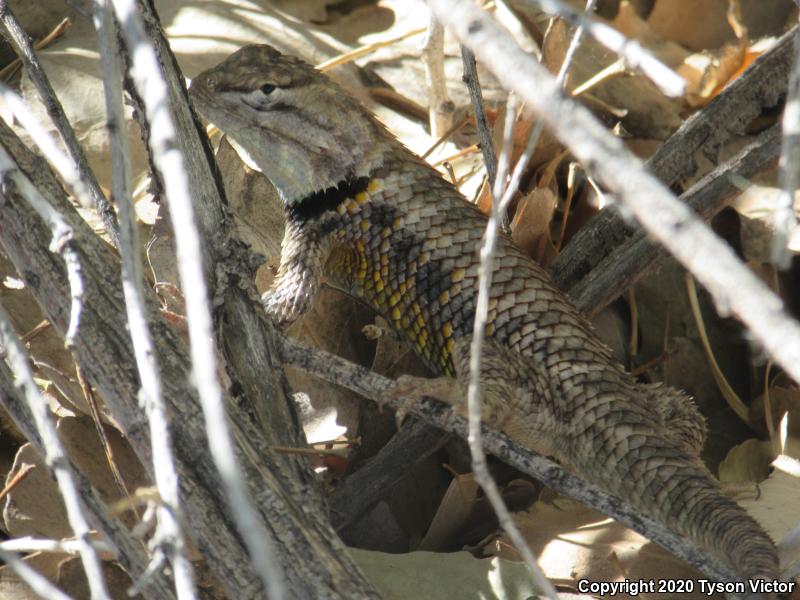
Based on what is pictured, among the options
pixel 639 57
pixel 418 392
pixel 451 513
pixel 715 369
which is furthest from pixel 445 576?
pixel 639 57

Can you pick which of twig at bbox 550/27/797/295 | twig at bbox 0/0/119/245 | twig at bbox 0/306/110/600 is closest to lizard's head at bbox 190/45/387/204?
twig at bbox 550/27/797/295

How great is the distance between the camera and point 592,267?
327 centimetres

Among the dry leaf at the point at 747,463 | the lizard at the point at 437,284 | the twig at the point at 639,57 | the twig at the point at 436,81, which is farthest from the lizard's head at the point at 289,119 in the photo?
the twig at the point at 639,57

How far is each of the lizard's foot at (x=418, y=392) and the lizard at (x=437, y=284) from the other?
0.09 metres

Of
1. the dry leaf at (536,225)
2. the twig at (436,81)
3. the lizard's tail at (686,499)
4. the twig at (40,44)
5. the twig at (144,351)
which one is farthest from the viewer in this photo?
the twig at (40,44)

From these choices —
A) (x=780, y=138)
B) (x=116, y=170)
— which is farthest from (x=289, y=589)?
(x=780, y=138)

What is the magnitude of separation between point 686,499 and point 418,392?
760mm

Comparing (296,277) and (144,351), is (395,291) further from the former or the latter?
(144,351)

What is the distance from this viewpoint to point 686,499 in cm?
244

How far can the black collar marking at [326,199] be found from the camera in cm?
333

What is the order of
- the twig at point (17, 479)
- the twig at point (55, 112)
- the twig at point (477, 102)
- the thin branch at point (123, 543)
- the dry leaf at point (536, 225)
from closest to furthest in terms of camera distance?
1. the thin branch at point (123, 543)
2. the twig at point (55, 112)
3. the twig at point (17, 479)
4. the twig at point (477, 102)
5. the dry leaf at point (536, 225)

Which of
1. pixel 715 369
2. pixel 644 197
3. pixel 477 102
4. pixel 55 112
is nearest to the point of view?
pixel 644 197

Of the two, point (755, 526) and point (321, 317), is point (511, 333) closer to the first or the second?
point (321, 317)

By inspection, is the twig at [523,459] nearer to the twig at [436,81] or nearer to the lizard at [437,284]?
the lizard at [437,284]
